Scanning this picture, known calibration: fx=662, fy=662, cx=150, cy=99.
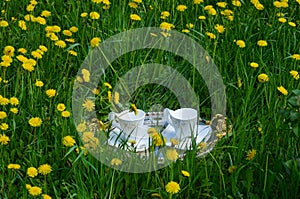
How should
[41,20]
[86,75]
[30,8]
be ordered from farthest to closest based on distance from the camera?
[30,8] < [41,20] < [86,75]

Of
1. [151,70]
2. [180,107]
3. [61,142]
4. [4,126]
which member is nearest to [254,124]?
[180,107]

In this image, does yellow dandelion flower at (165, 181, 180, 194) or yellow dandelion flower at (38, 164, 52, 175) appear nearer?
yellow dandelion flower at (165, 181, 180, 194)

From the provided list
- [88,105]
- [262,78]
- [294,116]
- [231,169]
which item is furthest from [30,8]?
[294,116]

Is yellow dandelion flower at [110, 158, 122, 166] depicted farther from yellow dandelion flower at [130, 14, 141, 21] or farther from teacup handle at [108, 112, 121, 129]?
yellow dandelion flower at [130, 14, 141, 21]

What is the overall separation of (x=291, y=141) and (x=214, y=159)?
389 mm

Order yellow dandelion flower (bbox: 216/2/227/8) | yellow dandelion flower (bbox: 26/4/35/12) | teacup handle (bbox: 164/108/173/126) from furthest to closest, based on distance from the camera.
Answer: yellow dandelion flower (bbox: 216/2/227/8), yellow dandelion flower (bbox: 26/4/35/12), teacup handle (bbox: 164/108/173/126)

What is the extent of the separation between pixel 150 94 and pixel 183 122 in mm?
407

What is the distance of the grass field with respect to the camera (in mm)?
2508

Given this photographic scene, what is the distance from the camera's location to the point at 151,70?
10.7 ft

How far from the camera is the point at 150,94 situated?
316 cm

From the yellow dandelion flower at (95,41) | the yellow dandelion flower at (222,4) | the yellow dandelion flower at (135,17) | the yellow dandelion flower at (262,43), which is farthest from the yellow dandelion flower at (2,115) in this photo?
the yellow dandelion flower at (222,4)

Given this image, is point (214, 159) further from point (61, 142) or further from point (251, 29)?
point (251, 29)

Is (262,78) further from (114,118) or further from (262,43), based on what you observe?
(114,118)

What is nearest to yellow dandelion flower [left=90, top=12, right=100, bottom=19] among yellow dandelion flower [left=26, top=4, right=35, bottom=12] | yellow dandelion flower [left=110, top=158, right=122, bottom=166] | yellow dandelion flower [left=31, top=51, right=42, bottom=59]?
yellow dandelion flower [left=26, top=4, right=35, bottom=12]
